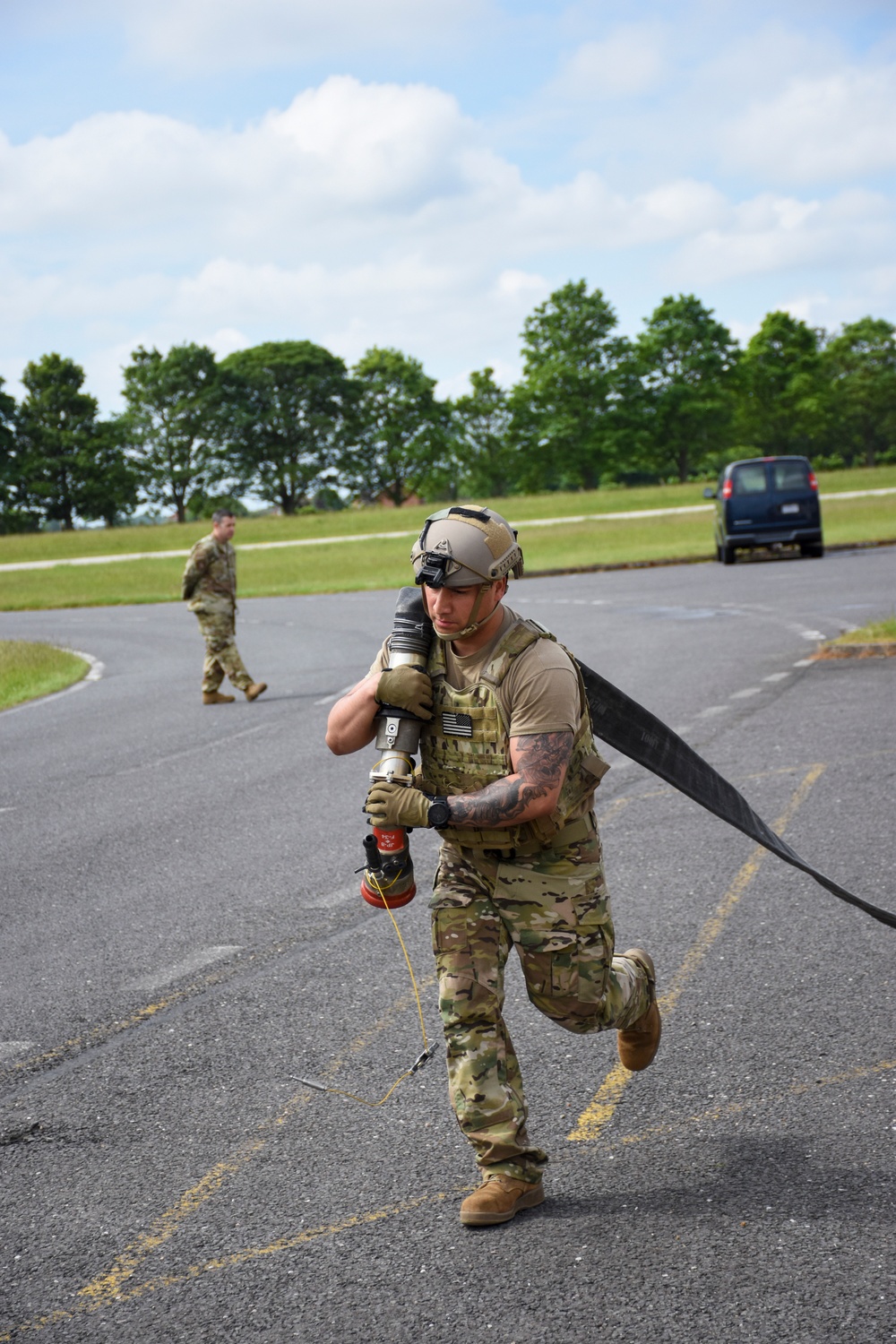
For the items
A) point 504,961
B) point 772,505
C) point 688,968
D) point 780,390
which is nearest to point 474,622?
point 504,961

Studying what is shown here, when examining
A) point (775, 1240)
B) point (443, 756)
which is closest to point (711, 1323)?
point (775, 1240)

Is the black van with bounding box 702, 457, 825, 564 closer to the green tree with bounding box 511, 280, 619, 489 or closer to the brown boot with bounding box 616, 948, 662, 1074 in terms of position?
the brown boot with bounding box 616, 948, 662, 1074

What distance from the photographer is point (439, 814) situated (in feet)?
11.0

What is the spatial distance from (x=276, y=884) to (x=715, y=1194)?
11.5 ft

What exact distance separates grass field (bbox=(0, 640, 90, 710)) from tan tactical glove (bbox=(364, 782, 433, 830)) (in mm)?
11902

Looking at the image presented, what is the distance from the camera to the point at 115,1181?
3.75 m

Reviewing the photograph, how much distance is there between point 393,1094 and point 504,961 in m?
0.88

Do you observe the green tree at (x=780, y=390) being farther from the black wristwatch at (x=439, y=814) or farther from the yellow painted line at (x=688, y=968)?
the black wristwatch at (x=439, y=814)

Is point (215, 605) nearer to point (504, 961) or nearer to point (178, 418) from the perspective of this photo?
point (504, 961)

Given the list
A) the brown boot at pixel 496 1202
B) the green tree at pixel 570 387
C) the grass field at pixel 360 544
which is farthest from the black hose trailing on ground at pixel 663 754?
the green tree at pixel 570 387

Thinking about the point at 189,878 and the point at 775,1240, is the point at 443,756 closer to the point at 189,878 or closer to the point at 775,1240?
the point at 775,1240

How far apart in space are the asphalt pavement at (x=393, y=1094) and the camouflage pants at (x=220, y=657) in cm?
425

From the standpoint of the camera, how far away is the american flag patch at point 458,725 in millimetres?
3561

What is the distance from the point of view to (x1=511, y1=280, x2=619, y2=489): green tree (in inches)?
3238
